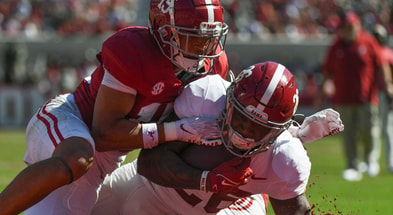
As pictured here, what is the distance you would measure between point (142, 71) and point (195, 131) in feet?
1.62

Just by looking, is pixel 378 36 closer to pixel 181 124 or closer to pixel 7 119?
pixel 181 124

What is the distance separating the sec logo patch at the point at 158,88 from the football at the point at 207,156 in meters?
0.40

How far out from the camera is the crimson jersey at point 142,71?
155 inches

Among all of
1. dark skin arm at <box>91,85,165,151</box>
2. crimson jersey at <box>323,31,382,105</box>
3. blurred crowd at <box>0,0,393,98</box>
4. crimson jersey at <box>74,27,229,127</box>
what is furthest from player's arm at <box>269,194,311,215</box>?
blurred crowd at <box>0,0,393,98</box>

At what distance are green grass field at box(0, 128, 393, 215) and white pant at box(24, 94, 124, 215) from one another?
1.25 meters

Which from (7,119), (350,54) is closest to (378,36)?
(350,54)

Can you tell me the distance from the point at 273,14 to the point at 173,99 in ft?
58.3

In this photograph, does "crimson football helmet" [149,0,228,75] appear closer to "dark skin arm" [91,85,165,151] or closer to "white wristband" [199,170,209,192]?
"dark skin arm" [91,85,165,151]

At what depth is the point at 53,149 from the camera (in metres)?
4.04

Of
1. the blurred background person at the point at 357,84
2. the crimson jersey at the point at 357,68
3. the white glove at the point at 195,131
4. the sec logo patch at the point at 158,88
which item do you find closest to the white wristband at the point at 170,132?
the white glove at the point at 195,131

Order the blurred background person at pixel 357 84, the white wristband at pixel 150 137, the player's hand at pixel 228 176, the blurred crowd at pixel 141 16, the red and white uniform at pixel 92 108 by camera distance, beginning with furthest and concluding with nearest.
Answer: the blurred crowd at pixel 141 16 < the blurred background person at pixel 357 84 < the red and white uniform at pixel 92 108 < the white wristband at pixel 150 137 < the player's hand at pixel 228 176

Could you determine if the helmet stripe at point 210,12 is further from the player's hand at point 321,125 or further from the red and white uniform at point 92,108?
the player's hand at point 321,125

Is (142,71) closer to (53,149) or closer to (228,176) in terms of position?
(53,149)

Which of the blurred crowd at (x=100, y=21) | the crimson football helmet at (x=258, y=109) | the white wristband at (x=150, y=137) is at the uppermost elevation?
the crimson football helmet at (x=258, y=109)
